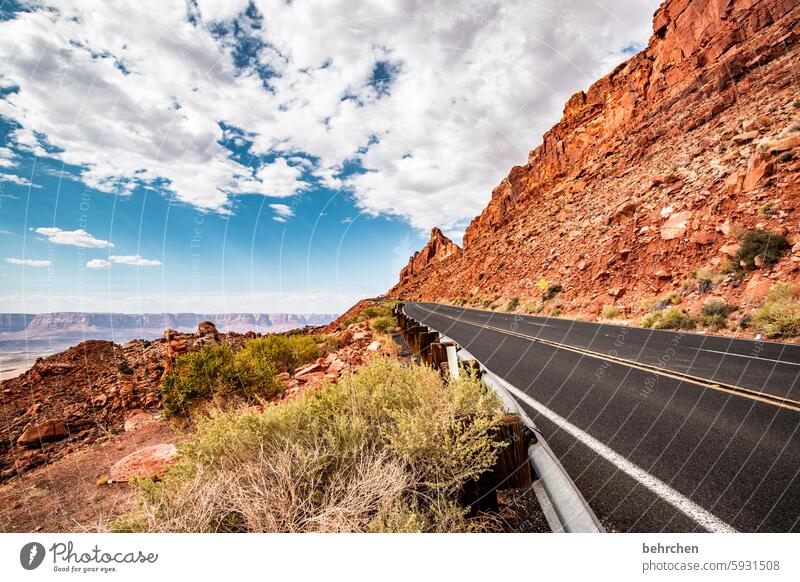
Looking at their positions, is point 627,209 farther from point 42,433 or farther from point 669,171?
point 42,433

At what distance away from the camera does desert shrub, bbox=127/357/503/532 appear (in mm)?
1941

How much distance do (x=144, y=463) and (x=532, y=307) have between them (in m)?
24.0

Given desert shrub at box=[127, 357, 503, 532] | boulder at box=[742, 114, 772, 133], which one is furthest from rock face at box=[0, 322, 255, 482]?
boulder at box=[742, 114, 772, 133]

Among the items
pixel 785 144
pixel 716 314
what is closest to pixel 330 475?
pixel 716 314

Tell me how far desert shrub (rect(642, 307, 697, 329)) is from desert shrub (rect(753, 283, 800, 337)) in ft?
6.21

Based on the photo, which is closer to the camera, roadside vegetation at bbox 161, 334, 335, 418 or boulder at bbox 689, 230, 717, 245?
roadside vegetation at bbox 161, 334, 335, 418

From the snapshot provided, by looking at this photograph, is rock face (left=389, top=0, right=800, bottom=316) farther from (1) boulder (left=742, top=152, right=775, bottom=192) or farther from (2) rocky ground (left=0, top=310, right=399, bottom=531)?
(2) rocky ground (left=0, top=310, right=399, bottom=531)

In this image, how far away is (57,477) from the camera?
13.9 ft

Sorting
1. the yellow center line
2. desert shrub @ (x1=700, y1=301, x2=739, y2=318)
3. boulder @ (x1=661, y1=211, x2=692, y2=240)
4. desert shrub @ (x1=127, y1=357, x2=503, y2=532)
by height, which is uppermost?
boulder @ (x1=661, y1=211, x2=692, y2=240)

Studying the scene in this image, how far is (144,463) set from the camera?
12.4 feet

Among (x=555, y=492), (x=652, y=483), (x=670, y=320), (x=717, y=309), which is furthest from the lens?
(x=670, y=320)

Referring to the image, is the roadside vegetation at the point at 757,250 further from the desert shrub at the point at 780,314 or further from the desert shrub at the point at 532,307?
the desert shrub at the point at 532,307

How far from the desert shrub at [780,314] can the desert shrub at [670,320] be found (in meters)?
1.89

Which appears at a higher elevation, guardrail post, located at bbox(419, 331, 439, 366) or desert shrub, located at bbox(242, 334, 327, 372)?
guardrail post, located at bbox(419, 331, 439, 366)
